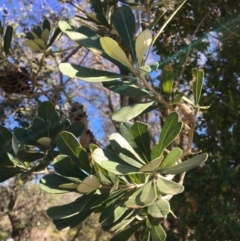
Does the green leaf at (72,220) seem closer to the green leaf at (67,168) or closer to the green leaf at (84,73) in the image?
the green leaf at (67,168)

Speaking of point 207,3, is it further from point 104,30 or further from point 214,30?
point 104,30

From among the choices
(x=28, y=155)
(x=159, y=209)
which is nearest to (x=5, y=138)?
(x=28, y=155)

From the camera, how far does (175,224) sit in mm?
3779

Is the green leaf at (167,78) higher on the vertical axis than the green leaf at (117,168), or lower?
higher

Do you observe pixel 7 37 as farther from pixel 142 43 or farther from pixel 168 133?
pixel 168 133

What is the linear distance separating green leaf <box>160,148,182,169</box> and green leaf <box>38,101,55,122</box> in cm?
56

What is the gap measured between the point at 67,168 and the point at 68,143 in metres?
0.08

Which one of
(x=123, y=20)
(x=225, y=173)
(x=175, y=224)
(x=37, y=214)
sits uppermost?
(x=123, y=20)

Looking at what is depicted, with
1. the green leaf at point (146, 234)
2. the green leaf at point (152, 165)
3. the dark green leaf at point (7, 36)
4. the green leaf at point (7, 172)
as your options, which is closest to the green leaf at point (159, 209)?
the green leaf at point (152, 165)

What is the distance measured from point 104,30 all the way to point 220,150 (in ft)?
3.85

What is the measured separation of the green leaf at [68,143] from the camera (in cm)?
145

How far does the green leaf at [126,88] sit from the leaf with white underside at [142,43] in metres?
0.10

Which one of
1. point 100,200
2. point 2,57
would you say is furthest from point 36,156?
point 2,57

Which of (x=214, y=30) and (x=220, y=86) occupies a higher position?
(x=214, y=30)
